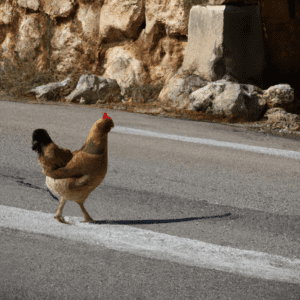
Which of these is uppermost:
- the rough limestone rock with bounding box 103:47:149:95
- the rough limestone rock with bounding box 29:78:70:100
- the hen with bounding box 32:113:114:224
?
the rough limestone rock with bounding box 103:47:149:95

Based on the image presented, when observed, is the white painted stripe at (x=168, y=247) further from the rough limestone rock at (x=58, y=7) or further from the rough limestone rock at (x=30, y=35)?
the rough limestone rock at (x=30, y=35)

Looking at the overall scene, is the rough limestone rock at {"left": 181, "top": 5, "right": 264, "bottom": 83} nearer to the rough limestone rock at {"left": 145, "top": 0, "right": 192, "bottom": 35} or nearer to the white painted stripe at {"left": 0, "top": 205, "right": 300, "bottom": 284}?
the rough limestone rock at {"left": 145, "top": 0, "right": 192, "bottom": 35}

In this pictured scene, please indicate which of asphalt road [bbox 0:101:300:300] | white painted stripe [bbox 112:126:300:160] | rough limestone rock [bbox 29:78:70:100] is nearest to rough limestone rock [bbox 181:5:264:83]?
rough limestone rock [bbox 29:78:70:100]

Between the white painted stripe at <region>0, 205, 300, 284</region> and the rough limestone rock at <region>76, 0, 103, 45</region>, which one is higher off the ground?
the rough limestone rock at <region>76, 0, 103, 45</region>

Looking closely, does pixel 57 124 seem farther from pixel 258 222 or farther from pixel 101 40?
pixel 101 40

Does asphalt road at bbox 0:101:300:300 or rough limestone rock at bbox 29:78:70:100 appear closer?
asphalt road at bbox 0:101:300:300

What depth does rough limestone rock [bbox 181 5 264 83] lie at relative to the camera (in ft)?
32.5

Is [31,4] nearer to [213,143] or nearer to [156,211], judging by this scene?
[213,143]

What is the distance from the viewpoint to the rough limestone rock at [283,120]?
824 centimetres

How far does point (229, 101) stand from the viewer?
8.83 m

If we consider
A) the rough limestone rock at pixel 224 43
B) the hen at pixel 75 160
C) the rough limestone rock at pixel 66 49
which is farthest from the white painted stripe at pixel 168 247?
the rough limestone rock at pixel 66 49

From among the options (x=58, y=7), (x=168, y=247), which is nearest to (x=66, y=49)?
(x=58, y=7)

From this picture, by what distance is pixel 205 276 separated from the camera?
→ 2352mm

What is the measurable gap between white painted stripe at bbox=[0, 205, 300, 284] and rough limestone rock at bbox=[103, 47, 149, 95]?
8.68 metres
